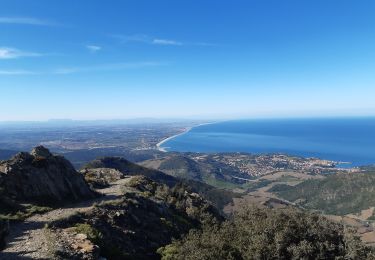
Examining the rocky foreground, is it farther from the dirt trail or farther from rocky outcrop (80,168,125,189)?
rocky outcrop (80,168,125,189)

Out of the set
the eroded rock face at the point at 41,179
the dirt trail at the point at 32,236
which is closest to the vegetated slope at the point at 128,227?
the dirt trail at the point at 32,236

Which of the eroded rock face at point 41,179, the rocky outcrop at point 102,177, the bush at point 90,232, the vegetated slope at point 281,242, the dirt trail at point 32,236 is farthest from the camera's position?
the rocky outcrop at point 102,177

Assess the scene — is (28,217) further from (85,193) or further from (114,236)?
(85,193)

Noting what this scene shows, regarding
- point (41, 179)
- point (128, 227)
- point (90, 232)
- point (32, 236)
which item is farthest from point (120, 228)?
point (41, 179)

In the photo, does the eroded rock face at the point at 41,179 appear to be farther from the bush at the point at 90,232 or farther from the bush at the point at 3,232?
the bush at the point at 90,232

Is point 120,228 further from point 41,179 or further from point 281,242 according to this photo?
point 281,242

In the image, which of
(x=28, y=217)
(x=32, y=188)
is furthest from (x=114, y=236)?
(x=32, y=188)

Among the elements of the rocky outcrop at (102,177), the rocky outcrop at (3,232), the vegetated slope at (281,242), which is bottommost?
the rocky outcrop at (102,177)
